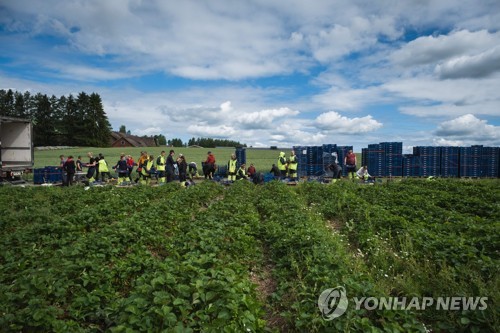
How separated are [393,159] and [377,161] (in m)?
1.26

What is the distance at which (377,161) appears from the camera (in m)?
24.8

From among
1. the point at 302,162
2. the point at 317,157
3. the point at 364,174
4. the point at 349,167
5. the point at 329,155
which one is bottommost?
the point at 364,174

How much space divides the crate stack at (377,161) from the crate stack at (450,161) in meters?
4.81

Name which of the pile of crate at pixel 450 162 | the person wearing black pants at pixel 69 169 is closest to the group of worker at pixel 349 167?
the pile of crate at pixel 450 162

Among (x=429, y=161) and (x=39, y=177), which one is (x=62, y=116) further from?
(x=429, y=161)

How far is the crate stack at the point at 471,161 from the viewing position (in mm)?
24453

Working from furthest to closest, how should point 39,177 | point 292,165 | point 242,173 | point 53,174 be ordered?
1. point 53,174
2. point 39,177
3. point 242,173
4. point 292,165

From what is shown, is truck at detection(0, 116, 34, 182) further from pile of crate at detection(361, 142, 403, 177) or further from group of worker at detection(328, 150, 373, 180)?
pile of crate at detection(361, 142, 403, 177)

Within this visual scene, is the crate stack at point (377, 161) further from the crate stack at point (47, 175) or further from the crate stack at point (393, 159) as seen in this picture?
the crate stack at point (47, 175)

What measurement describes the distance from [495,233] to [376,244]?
230 cm

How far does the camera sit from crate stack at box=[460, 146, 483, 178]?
963 inches

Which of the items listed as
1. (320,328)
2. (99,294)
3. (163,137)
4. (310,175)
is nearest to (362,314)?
(320,328)

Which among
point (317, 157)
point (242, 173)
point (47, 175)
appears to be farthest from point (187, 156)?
point (242, 173)

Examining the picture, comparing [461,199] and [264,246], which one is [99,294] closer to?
[264,246]
